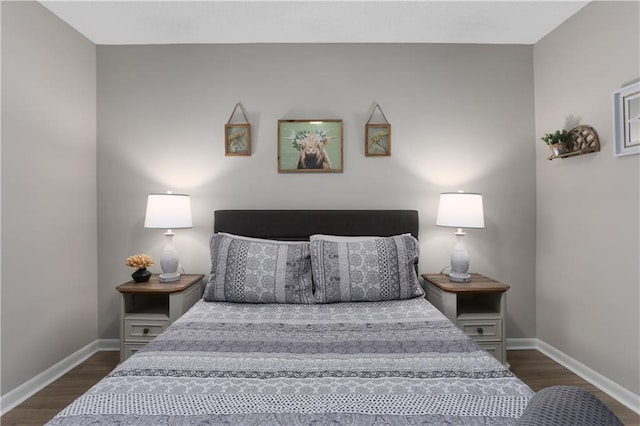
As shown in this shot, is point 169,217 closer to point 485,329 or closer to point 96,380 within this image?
point 96,380

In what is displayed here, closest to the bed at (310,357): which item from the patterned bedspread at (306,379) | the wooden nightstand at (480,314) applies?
the patterned bedspread at (306,379)

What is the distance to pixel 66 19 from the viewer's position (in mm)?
2480

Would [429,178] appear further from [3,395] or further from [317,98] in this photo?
[3,395]

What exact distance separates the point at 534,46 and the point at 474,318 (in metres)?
2.42

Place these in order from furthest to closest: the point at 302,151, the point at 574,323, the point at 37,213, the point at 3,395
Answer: the point at 302,151, the point at 574,323, the point at 37,213, the point at 3,395

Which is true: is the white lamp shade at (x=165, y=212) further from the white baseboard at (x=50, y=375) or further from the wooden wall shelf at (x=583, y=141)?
the wooden wall shelf at (x=583, y=141)

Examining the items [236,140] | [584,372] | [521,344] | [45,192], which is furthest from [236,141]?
[584,372]

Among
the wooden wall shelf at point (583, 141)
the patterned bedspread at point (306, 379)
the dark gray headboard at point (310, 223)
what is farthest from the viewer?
the dark gray headboard at point (310, 223)

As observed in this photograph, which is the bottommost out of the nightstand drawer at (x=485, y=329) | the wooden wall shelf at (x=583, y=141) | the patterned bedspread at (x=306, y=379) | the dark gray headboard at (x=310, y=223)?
the nightstand drawer at (x=485, y=329)

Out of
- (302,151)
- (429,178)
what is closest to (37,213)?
(302,151)

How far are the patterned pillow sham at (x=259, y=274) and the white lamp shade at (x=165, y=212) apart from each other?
0.46 m

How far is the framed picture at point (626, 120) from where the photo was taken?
1.97 meters

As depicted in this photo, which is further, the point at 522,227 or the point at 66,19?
the point at 522,227

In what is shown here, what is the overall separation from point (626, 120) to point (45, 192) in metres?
3.96
